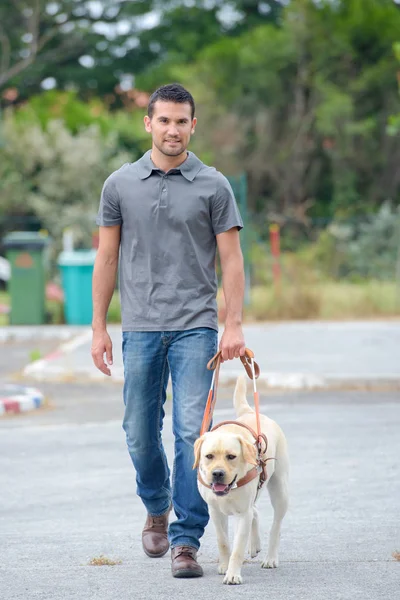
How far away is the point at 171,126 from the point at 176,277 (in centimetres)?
69

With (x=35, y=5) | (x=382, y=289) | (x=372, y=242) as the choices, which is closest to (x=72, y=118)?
(x=35, y=5)

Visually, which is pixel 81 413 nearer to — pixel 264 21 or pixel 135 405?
pixel 135 405

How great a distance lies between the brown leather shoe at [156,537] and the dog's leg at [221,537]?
521mm

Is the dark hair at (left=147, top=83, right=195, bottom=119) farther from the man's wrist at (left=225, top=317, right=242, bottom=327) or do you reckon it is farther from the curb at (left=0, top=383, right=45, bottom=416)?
the curb at (left=0, top=383, right=45, bottom=416)

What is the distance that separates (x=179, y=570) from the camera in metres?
5.52

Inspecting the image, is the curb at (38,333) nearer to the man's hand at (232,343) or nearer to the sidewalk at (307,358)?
the sidewalk at (307,358)

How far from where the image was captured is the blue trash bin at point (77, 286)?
68.1ft

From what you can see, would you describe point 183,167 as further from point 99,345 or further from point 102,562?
point 102,562

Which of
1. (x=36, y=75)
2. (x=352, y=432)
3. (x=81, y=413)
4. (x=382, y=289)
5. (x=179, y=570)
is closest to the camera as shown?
(x=179, y=570)

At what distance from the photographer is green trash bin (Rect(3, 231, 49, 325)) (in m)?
21.4

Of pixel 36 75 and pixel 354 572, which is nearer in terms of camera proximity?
pixel 354 572

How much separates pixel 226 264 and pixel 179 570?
54.9 inches

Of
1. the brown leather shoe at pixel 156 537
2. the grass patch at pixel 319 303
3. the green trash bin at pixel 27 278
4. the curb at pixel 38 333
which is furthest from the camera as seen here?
the green trash bin at pixel 27 278

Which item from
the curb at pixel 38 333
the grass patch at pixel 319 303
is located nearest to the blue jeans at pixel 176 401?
the curb at pixel 38 333
